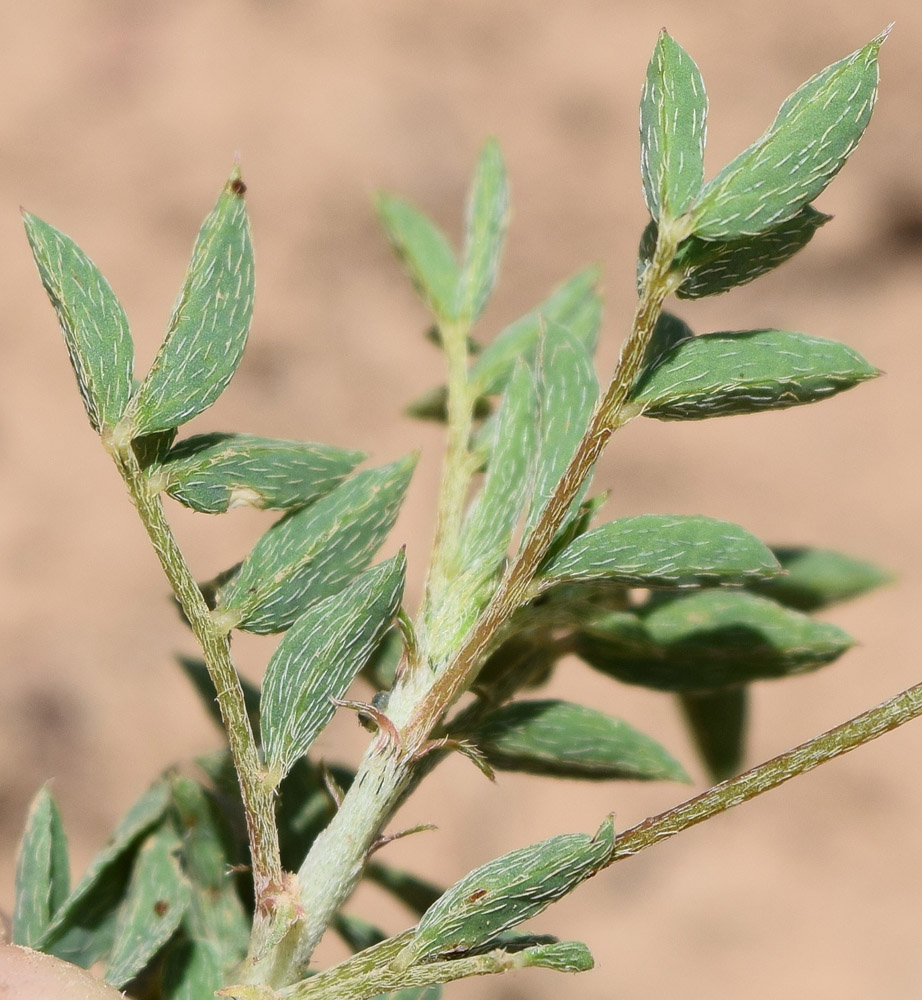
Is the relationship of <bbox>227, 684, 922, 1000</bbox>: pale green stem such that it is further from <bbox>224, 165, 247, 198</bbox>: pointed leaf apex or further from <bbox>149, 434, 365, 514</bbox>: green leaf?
<bbox>224, 165, 247, 198</bbox>: pointed leaf apex

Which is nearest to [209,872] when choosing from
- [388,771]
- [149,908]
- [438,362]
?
[149,908]

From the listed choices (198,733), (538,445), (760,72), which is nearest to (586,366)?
(538,445)

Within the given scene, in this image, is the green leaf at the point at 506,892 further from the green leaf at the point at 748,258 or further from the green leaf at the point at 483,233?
the green leaf at the point at 483,233

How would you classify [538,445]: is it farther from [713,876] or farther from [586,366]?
[713,876]

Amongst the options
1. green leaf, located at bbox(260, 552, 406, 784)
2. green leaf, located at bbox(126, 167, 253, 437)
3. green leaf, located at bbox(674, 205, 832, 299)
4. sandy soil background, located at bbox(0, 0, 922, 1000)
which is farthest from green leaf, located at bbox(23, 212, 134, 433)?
sandy soil background, located at bbox(0, 0, 922, 1000)

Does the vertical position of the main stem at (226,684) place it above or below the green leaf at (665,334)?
below

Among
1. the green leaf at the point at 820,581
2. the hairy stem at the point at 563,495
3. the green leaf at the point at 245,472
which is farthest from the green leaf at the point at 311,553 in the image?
the green leaf at the point at 820,581
